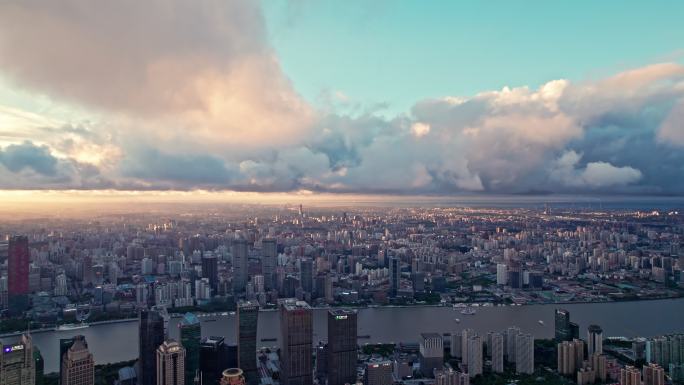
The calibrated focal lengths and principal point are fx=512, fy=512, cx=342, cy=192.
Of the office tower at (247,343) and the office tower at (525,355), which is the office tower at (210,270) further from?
the office tower at (525,355)

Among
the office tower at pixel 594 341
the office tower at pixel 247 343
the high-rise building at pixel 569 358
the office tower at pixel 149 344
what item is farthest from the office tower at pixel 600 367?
the office tower at pixel 149 344

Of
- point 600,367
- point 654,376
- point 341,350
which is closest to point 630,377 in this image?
point 654,376

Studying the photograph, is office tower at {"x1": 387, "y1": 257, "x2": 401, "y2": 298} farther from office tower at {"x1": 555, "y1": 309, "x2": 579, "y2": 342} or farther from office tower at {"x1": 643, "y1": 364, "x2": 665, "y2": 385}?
office tower at {"x1": 643, "y1": 364, "x2": 665, "y2": 385}

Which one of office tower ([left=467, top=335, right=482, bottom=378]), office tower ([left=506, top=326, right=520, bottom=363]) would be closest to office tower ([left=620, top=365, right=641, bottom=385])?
office tower ([left=506, top=326, right=520, bottom=363])

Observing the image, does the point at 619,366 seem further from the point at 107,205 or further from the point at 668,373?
the point at 107,205

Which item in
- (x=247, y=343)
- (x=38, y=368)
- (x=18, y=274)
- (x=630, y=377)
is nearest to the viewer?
(x=630, y=377)

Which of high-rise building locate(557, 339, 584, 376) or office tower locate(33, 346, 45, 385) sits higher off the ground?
office tower locate(33, 346, 45, 385)

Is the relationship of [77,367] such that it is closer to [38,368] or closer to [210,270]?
[38,368]
